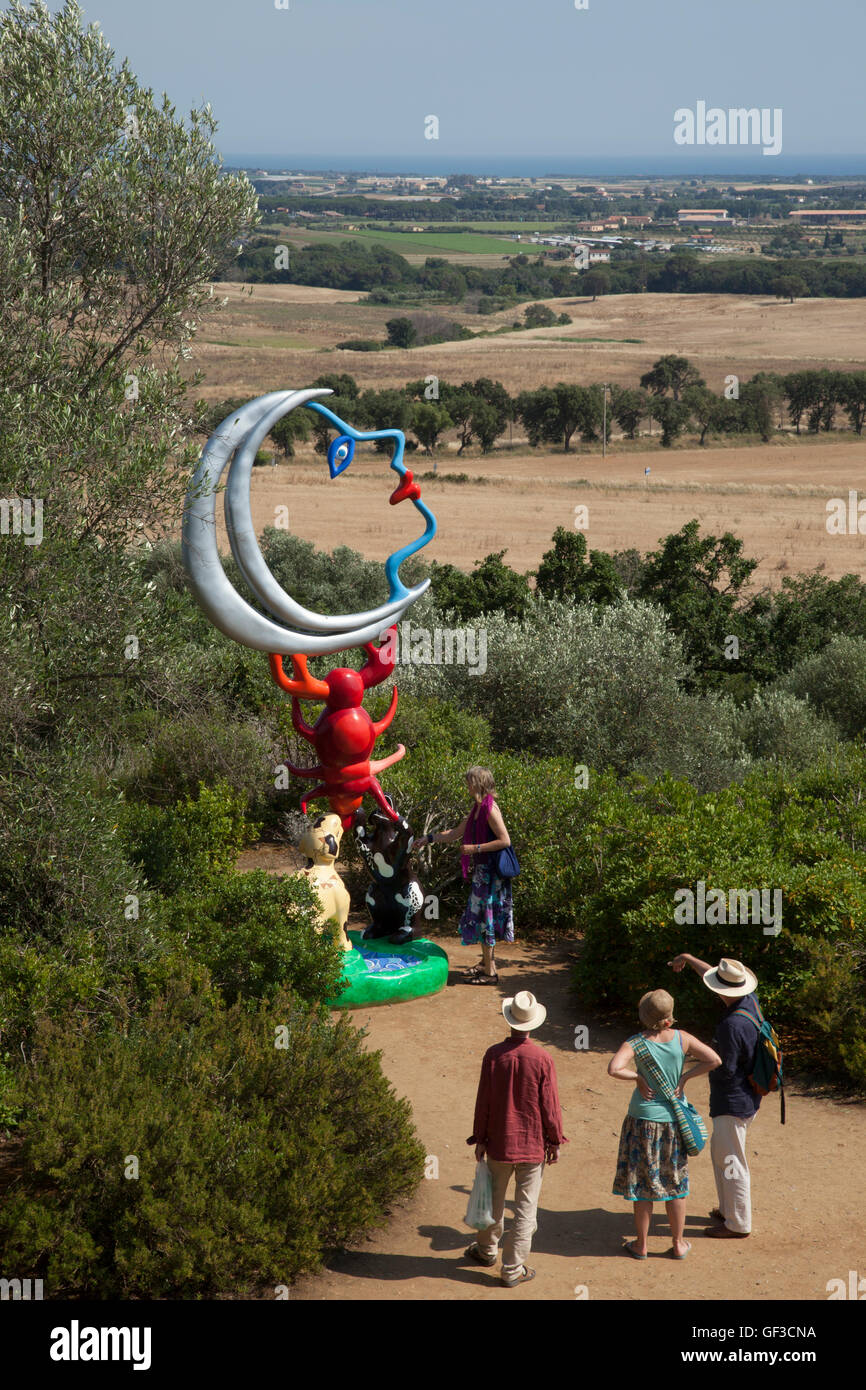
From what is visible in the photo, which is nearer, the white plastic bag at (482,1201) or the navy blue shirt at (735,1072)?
the white plastic bag at (482,1201)

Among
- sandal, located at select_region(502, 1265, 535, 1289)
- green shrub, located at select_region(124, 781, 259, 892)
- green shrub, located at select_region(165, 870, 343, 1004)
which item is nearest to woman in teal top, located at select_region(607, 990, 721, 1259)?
sandal, located at select_region(502, 1265, 535, 1289)

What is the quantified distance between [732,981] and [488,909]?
12.2 ft

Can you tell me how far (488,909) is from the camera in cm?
1152

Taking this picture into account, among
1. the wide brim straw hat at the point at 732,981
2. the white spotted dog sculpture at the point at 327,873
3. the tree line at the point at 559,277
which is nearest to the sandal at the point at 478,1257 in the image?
the wide brim straw hat at the point at 732,981

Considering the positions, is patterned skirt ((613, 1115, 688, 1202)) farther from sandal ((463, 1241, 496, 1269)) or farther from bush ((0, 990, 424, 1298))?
bush ((0, 990, 424, 1298))

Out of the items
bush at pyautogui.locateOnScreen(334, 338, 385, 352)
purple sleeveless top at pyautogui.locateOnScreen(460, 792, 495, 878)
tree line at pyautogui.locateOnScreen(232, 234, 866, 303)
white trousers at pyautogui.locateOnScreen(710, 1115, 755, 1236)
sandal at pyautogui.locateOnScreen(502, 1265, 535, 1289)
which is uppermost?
→ tree line at pyautogui.locateOnScreen(232, 234, 866, 303)

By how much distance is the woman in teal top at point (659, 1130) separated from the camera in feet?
24.8

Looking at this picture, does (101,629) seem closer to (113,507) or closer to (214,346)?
(113,507)

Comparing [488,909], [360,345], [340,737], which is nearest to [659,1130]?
[488,909]

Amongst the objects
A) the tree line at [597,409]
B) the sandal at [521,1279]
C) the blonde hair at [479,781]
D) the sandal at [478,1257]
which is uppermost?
the tree line at [597,409]

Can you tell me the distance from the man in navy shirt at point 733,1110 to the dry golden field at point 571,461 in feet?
28.6

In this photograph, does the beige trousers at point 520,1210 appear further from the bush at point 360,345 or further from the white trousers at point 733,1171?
the bush at point 360,345

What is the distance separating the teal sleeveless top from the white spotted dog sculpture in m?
4.09

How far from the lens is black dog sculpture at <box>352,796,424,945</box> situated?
11883 mm
